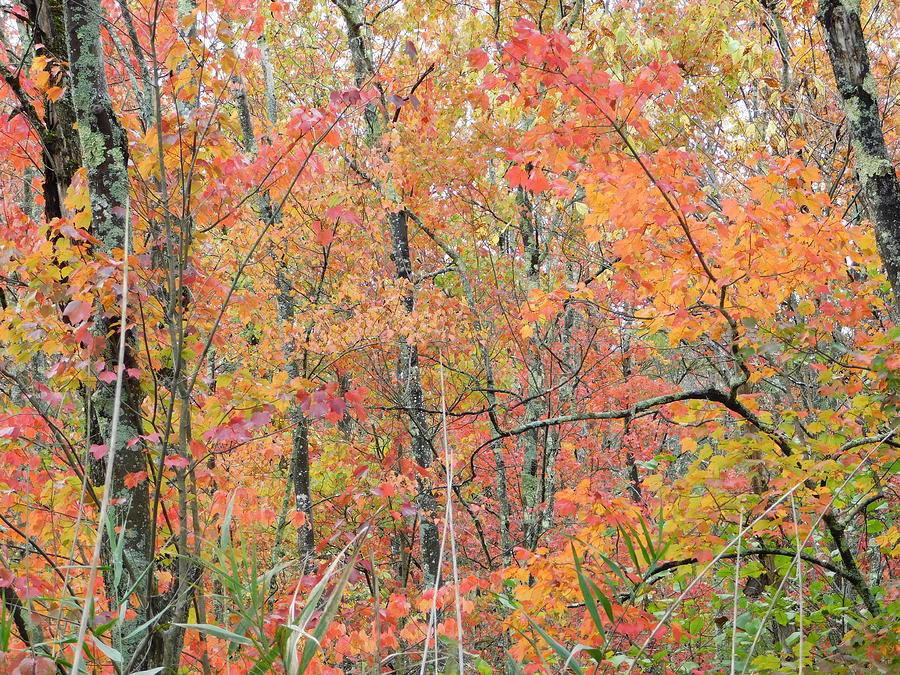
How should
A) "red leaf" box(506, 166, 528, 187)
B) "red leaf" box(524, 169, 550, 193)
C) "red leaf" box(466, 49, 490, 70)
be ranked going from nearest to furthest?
"red leaf" box(524, 169, 550, 193)
"red leaf" box(506, 166, 528, 187)
"red leaf" box(466, 49, 490, 70)

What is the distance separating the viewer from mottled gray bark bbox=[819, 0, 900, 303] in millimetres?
3023

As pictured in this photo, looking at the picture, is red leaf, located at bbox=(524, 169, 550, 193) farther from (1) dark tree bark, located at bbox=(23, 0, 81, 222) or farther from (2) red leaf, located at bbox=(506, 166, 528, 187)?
(1) dark tree bark, located at bbox=(23, 0, 81, 222)

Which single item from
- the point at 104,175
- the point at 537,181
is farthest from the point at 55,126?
the point at 537,181

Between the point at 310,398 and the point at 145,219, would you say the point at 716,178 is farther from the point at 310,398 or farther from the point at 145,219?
the point at 145,219

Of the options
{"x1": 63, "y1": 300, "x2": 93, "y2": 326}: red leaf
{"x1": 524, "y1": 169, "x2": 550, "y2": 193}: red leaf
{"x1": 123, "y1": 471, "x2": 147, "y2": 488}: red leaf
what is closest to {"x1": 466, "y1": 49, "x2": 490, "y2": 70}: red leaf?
{"x1": 524, "y1": 169, "x2": 550, "y2": 193}: red leaf

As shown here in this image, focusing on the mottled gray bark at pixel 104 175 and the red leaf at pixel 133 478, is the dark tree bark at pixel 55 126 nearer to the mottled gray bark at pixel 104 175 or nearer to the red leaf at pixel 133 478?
the mottled gray bark at pixel 104 175

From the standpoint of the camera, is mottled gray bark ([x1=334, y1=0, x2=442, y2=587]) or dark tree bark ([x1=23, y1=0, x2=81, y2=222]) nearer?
dark tree bark ([x1=23, y1=0, x2=81, y2=222])

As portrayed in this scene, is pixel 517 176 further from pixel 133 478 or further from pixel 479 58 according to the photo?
pixel 133 478

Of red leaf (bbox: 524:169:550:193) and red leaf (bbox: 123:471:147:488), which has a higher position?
red leaf (bbox: 524:169:550:193)

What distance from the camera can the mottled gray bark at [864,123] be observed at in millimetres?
3023

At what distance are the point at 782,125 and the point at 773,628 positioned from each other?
4.57 meters

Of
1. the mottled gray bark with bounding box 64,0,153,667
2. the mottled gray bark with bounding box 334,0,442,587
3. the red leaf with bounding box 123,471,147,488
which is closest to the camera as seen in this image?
Result: the red leaf with bounding box 123,471,147,488


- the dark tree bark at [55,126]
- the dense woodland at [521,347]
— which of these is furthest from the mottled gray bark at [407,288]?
the dark tree bark at [55,126]

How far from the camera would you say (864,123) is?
3.11 m
